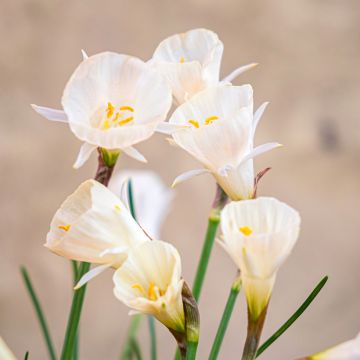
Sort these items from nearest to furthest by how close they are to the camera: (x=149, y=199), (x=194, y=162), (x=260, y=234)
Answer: (x=260, y=234)
(x=149, y=199)
(x=194, y=162)

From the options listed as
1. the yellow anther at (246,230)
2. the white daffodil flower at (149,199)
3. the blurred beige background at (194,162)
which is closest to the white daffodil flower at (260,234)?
the yellow anther at (246,230)

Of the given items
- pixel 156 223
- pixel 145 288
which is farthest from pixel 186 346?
pixel 156 223

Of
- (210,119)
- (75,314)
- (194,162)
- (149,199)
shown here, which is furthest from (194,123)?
(194,162)

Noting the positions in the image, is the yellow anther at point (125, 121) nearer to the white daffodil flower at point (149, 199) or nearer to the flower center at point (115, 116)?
the flower center at point (115, 116)

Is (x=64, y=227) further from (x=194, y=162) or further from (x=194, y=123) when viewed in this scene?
(x=194, y=162)

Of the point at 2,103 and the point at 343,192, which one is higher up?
the point at 2,103

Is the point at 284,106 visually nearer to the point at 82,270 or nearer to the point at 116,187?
the point at 116,187

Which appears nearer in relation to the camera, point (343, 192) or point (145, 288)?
point (145, 288)
